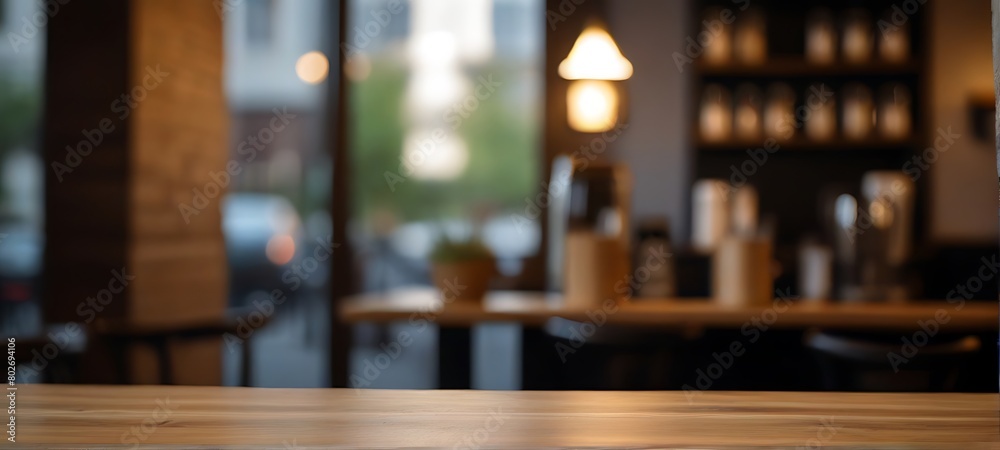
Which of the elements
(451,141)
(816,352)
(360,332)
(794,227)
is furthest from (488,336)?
(816,352)

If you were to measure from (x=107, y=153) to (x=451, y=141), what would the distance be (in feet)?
7.84

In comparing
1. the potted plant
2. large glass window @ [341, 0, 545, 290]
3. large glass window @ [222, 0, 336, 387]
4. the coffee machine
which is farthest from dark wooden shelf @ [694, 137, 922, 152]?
the potted plant

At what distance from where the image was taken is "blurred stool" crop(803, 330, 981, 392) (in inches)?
86.0

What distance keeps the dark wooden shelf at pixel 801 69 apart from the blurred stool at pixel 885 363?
2687 millimetres

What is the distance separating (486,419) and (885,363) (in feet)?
5.07

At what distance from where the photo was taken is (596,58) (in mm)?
3422

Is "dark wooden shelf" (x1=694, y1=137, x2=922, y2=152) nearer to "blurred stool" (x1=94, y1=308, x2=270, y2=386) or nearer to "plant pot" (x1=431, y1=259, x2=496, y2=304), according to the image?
"plant pot" (x1=431, y1=259, x2=496, y2=304)

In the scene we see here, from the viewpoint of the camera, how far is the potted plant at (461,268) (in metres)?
3.07

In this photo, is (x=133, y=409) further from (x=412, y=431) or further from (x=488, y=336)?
(x=488, y=336)

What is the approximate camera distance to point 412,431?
36.8 inches

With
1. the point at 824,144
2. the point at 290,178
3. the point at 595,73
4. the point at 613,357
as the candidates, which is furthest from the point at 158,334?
the point at 824,144

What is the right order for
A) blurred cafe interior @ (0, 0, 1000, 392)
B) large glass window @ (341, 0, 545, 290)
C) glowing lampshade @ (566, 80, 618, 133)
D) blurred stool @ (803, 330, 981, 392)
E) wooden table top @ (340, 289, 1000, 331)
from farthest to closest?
large glass window @ (341, 0, 545, 290) → glowing lampshade @ (566, 80, 618, 133) → blurred cafe interior @ (0, 0, 1000, 392) → wooden table top @ (340, 289, 1000, 331) → blurred stool @ (803, 330, 981, 392)

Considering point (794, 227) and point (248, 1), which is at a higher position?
point (248, 1)

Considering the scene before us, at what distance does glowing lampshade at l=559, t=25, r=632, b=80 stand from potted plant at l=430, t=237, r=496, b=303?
815mm
